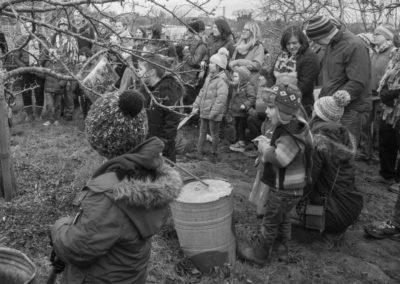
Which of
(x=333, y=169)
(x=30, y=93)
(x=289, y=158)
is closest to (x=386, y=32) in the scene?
(x=333, y=169)

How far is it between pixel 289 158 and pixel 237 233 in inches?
45.0

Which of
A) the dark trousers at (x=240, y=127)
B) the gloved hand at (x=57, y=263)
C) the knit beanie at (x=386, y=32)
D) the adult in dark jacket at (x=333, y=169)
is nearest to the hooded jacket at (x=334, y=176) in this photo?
the adult in dark jacket at (x=333, y=169)

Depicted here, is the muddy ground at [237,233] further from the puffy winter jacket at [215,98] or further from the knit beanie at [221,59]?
the knit beanie at [221,59]

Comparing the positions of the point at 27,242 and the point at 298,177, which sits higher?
the point at 298,177

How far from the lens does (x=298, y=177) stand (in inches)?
138

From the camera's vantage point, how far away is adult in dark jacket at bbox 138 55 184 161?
4582 mm

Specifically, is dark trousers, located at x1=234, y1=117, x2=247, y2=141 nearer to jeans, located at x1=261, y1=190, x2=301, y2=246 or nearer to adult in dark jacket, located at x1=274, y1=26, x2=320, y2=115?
adult in dark jacket, located at x1=274, y1=26, x2=320, y2=115

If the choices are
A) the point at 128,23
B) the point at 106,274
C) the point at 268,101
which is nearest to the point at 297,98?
the point at 268,101

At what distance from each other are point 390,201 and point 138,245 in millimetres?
4128

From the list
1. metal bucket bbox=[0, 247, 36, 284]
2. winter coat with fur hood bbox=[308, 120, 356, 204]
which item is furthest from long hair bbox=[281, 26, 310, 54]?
metal bucket bbox=[0, 247, 36, 284]

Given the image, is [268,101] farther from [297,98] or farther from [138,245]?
[138,245]

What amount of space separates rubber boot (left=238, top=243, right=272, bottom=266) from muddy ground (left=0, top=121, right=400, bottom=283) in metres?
0.06

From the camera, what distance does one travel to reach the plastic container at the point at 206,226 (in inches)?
132

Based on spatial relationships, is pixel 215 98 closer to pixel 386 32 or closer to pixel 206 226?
pixel 386 32
